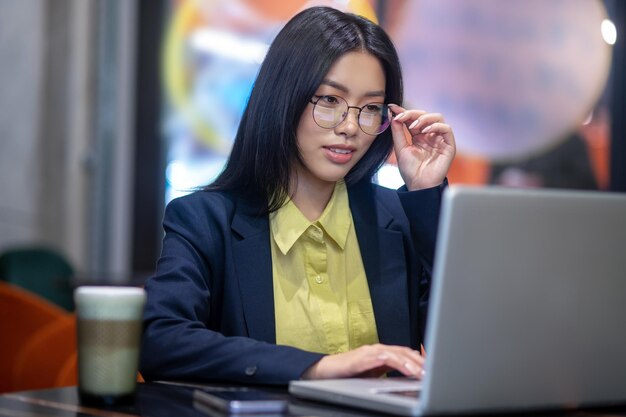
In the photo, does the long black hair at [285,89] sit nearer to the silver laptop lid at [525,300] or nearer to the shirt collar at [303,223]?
the shirt collar at [303,223]

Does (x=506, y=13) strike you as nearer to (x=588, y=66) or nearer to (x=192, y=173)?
(x=588, y=66)

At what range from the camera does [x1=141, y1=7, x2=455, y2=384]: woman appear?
1970 millimetres

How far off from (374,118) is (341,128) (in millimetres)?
81

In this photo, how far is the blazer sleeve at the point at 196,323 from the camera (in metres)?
1.56

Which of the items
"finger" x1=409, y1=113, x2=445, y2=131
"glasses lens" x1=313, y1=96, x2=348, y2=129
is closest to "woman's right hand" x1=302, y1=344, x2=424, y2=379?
"glasses lens" x1=313, y1=96, x2=348, y2=129

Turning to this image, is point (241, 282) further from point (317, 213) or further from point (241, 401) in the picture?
point (241, 401)

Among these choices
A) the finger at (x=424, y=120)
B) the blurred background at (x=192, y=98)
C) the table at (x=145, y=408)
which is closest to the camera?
the table at (x=145, y=408)

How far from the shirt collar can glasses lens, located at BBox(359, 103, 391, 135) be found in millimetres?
193

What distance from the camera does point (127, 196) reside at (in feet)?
20.1

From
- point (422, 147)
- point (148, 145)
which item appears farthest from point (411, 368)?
point (148, 145)

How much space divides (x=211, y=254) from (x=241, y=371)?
431 mm

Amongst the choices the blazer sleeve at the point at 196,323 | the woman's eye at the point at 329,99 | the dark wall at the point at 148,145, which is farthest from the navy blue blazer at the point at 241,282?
the dark wall at the point at 148,145

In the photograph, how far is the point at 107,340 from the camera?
4.48ft

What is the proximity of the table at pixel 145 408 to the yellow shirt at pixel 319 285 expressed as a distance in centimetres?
48
